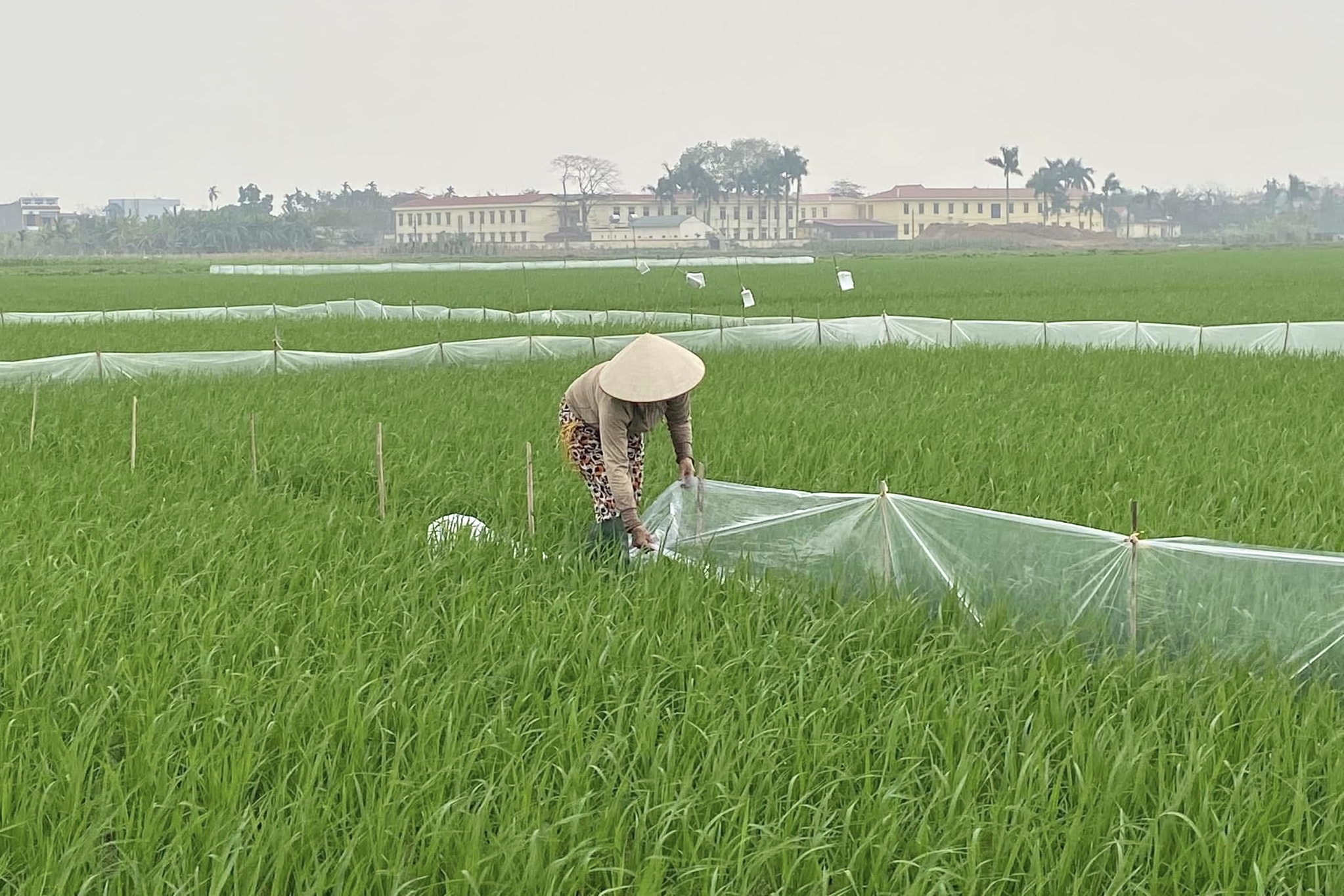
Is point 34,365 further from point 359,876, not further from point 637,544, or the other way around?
point 359,876

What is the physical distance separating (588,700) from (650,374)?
47.4 inches

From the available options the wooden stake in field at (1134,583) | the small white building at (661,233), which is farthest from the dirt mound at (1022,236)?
the wooden stake in field at (1134,583)

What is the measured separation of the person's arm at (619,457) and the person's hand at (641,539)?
1 centimetres

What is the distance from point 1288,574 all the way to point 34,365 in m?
8.93

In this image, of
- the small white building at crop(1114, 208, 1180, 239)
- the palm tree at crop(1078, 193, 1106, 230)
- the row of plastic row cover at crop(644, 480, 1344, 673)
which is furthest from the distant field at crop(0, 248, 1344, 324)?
the small white building at crop(1114, 208, 1180, 239)

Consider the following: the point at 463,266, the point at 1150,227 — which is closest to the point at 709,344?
the point at 463,266

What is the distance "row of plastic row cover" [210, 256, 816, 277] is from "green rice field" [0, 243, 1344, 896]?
3123 centimetres

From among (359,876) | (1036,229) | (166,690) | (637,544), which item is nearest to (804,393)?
(637,544)

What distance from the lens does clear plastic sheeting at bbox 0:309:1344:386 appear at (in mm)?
9789

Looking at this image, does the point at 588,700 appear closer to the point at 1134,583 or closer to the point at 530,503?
the point at 1134,583

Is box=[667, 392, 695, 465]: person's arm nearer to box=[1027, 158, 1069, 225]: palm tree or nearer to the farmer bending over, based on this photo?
the farmer bending over

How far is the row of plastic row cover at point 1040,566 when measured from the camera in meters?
3.04

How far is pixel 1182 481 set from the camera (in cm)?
520

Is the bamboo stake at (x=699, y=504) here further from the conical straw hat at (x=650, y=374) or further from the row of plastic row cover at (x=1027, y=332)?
the row of plastic row cover at (x=1027, y=332)
